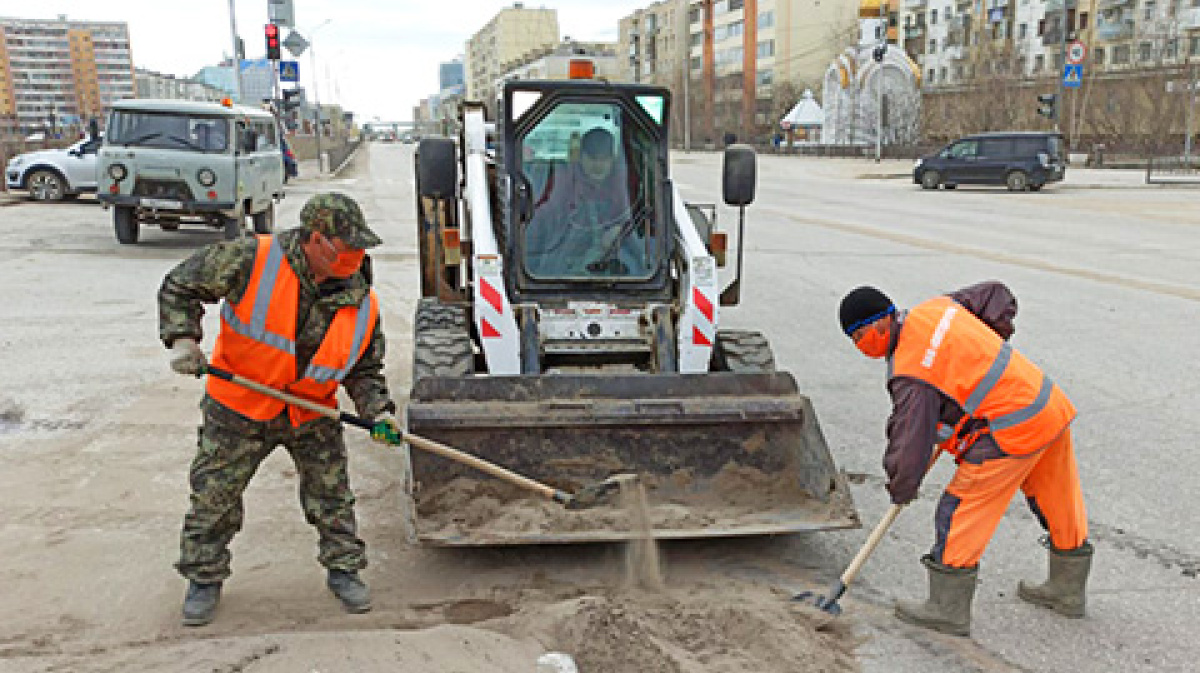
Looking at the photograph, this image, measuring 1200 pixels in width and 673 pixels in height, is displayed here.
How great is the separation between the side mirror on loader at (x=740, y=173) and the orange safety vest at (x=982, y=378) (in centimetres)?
263

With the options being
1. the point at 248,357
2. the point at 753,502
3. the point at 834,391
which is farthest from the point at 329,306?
the point at 834,391

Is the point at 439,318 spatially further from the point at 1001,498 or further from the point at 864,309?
the point at 1001,498

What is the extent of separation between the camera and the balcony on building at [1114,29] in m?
54.6

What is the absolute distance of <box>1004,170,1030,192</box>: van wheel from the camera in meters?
26.2

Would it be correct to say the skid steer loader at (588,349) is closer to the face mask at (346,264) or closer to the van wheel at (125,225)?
the face mask at (346,264)

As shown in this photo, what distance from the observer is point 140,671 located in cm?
319

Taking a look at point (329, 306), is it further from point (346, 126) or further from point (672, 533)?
point (346, 126)

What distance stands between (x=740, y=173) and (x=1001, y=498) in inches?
118

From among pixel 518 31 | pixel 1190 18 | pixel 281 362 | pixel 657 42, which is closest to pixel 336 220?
pixel 281 362

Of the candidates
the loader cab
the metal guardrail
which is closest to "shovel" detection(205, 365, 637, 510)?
the loader cab

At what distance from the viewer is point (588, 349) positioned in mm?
5512

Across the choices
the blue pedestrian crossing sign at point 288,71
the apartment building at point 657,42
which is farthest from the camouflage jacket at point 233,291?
the apartment building at point 657,42

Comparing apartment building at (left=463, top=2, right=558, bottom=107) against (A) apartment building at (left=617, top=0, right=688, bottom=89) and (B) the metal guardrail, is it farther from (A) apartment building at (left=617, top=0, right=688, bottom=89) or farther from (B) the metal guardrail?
(B) the metal guardrail

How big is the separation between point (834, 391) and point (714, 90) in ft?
269
